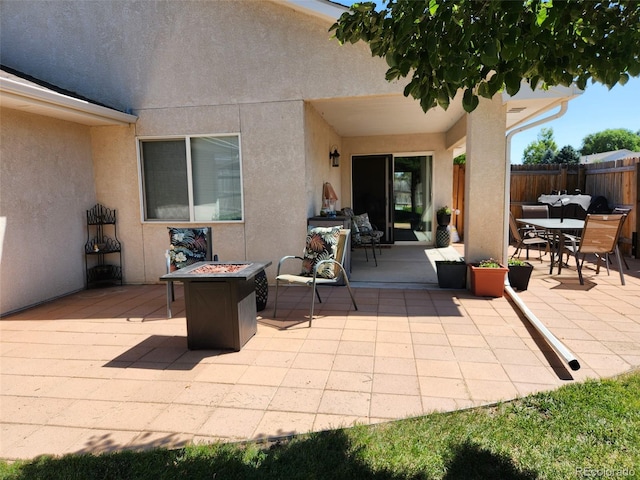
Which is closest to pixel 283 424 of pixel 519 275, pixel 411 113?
pixel 519 275

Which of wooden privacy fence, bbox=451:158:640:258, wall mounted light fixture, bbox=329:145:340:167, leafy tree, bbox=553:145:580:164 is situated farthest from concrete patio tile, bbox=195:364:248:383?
leafy tree, bbox=553:145:580:164

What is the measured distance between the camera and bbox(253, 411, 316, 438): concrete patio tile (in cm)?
224

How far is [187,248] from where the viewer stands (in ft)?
15.7

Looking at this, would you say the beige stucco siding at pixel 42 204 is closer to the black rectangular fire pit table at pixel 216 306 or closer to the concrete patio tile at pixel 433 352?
the black rectangular fire pit table at pixel 216 306

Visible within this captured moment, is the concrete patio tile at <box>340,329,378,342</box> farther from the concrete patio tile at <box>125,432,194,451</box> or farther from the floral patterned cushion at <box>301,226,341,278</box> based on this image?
the concrete patio tile at <box>125,432,194,451</box>

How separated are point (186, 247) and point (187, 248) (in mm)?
17

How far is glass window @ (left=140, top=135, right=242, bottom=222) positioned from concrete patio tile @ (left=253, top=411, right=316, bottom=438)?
12.4 ft

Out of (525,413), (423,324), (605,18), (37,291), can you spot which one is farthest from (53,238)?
(605,18)

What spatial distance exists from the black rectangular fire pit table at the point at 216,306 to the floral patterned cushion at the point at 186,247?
1.30 m

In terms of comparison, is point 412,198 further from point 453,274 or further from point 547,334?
point 547,334

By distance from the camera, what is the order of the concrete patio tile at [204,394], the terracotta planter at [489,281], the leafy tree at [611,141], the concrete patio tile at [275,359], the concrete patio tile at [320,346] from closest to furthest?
1. the concrete patio tile at [204,394]
2. the concrete patio tile at [275,359]
3. the concrete patio tile at [320,346]
4. the terracotta planter at [489,281]
5. the leafy tree at [611,141]

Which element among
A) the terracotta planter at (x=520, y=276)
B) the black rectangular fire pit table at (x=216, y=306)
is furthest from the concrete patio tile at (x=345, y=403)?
the terracotta planter at (x=520, y=276)

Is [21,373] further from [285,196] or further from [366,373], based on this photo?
[285,196]

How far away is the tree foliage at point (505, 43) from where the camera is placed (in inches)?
56.9
